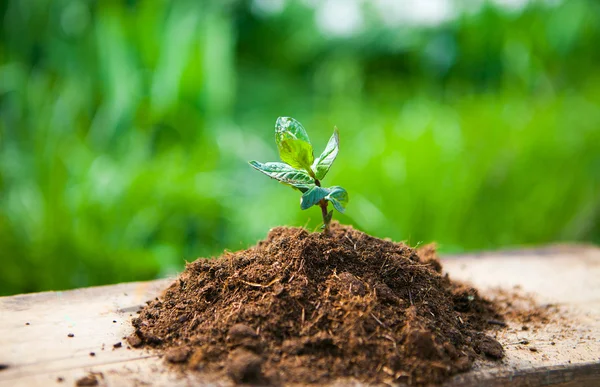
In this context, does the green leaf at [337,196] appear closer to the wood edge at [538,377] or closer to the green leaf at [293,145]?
the green leaf at [293,145]

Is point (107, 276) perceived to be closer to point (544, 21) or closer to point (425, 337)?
point (425, 337)

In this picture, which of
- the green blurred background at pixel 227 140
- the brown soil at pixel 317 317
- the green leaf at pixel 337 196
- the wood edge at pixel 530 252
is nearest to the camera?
the brown soil at pixel 317 317

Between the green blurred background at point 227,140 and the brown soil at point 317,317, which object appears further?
the green blurred background at point 227,140

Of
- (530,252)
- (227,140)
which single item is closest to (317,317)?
(530,252)

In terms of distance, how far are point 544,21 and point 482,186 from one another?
6.65ft

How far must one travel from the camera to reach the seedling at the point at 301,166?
109 cm

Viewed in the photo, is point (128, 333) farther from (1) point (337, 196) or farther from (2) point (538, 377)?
(2) point (538, 377)

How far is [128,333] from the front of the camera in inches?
44.1

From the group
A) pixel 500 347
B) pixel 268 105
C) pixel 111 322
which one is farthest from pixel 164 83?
pixel 500 347

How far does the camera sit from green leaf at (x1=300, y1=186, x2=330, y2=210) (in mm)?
1043

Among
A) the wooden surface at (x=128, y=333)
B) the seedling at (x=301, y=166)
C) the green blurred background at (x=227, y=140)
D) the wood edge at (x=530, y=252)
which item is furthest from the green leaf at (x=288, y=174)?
the green blurred background at (x=227, y=140)

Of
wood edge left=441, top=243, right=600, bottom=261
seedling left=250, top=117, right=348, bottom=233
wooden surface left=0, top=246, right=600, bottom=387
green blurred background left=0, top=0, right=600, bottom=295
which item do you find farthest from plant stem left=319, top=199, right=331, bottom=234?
green blurred background left=0, top=0, right=600, bottom=295

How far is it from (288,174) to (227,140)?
2224 mm

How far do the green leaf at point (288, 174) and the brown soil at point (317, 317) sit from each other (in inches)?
3.9
